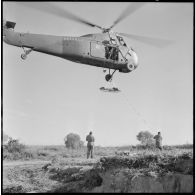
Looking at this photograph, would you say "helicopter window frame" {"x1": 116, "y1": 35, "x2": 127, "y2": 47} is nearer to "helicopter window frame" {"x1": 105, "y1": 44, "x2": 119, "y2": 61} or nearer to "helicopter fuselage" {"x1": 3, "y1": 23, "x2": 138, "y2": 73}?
"helicopter fuselage" {"x1": 3, "y1": 23, "x2": 138, "y2": 73}

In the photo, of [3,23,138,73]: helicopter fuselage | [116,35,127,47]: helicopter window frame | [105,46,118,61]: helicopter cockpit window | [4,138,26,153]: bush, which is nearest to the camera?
[3,23,138,73]: helicopter fuselage

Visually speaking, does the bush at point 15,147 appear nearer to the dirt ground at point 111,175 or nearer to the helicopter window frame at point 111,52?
the dirt ground at point 111,175

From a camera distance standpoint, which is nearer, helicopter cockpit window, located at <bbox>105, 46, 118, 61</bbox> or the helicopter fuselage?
the helicopter fuselage

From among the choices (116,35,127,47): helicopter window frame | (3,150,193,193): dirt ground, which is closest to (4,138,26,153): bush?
(3,150,193,193): dirt ground

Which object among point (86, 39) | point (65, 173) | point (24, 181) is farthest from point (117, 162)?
point (86, 39)

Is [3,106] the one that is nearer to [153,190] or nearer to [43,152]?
[153,190]

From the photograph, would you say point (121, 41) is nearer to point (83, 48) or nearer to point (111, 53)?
point (111, 53)

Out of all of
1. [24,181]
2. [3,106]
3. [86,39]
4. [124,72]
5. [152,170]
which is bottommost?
[24,181]
